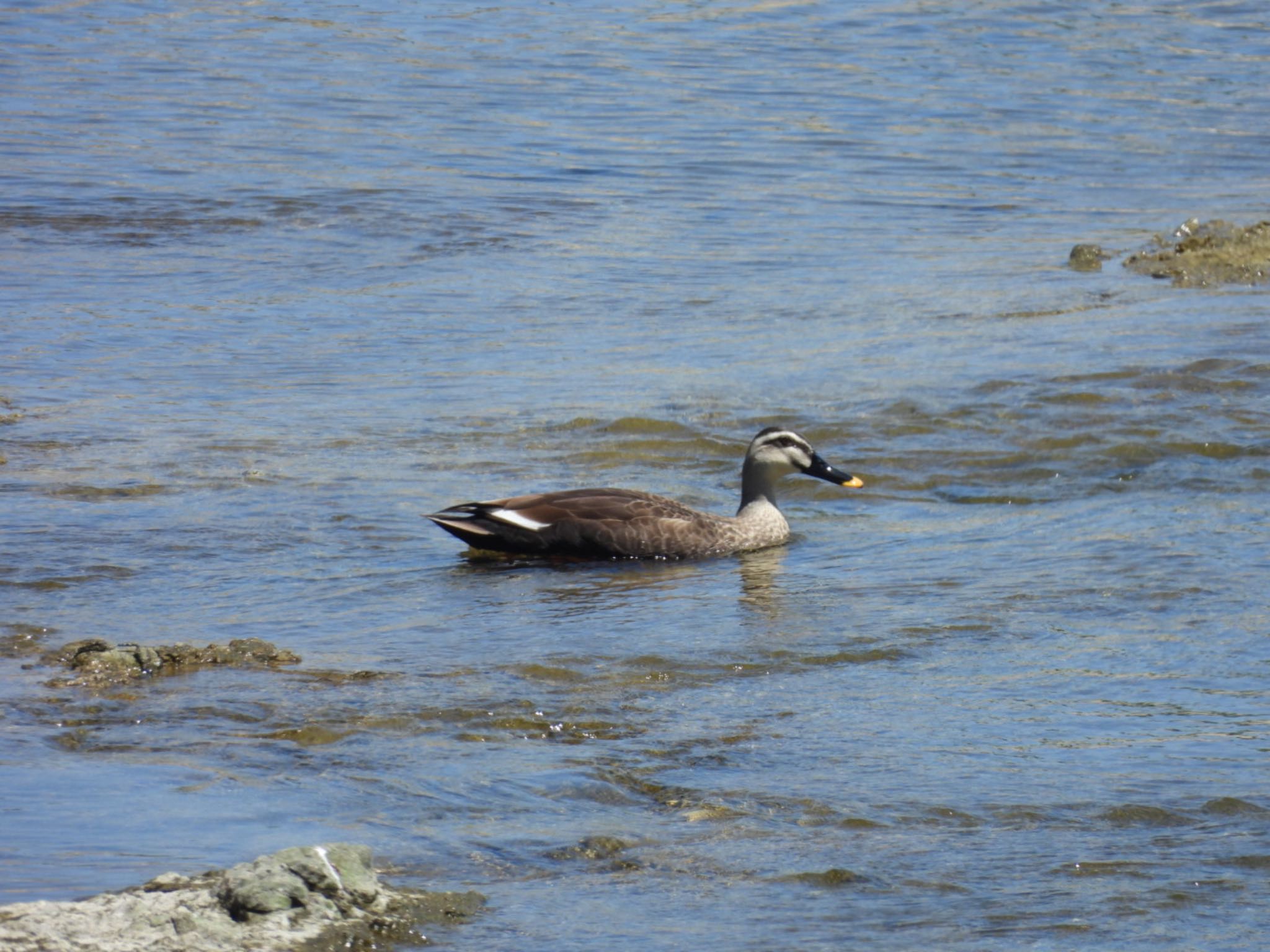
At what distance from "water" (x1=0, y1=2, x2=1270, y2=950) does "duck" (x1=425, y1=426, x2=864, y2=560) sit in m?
0.17

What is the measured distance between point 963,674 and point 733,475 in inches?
159

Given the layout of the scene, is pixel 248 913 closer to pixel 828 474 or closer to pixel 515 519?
pixel 515 519

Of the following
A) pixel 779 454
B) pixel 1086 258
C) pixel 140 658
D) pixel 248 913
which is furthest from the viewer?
pixel 1086 258

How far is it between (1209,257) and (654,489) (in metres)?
7.06

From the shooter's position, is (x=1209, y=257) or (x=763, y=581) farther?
(x=1209, y=257)

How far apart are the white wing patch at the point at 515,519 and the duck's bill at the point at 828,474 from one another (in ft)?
5.00

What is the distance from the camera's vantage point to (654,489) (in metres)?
10.5

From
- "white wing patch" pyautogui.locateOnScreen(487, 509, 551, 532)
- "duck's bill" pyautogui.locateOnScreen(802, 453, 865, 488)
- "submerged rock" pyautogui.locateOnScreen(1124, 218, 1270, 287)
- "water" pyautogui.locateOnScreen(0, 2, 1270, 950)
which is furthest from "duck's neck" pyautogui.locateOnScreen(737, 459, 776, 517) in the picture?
"submerged rock" pyautogui.locateOnScreen(1124, 218, 1270, 287)

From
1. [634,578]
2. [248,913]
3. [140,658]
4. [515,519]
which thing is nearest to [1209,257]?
[634,578]

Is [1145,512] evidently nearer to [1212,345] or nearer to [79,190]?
[1212,345]

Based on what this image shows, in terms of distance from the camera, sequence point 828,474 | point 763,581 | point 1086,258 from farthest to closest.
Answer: point 1086,258 < point 828,474 < point 763,581

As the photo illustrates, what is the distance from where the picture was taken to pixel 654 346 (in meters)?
13.4

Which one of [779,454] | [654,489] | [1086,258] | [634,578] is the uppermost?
[1086,258]

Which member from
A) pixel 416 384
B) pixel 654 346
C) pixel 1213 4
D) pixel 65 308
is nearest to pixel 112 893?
pixel 416 384
